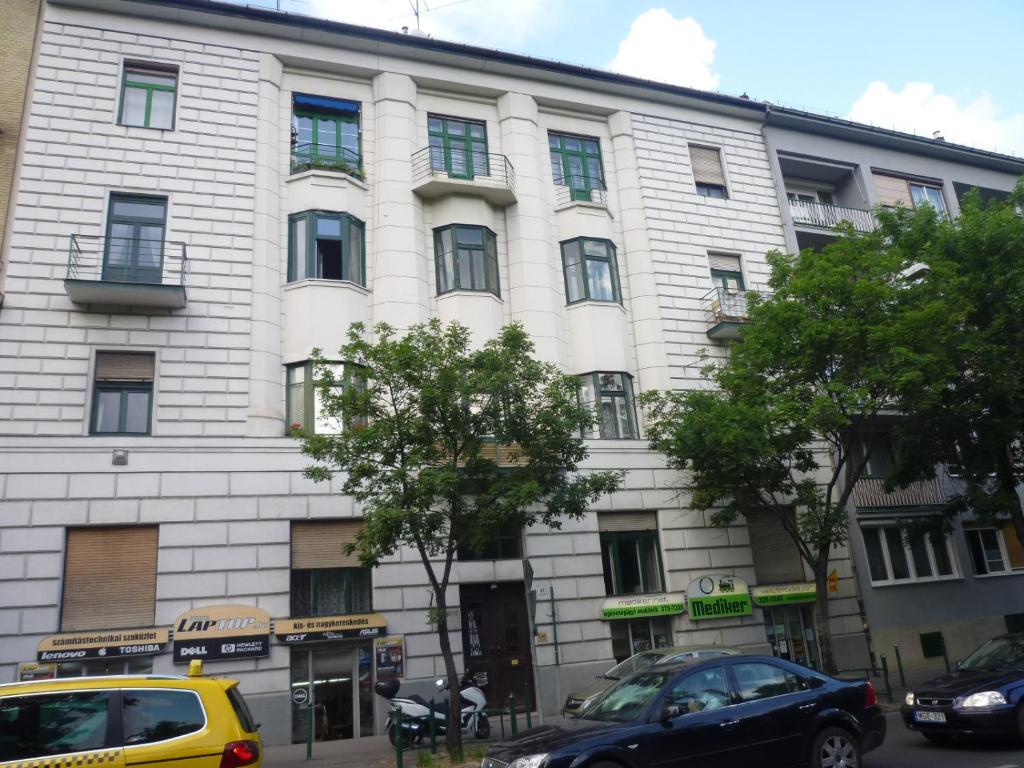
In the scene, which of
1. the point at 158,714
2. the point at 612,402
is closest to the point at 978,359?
the point at 612,402

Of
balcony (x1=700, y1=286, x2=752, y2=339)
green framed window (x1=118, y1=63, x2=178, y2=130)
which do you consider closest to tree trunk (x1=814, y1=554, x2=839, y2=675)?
balcony (x1=700, y1=286, x2=752, y2=339)

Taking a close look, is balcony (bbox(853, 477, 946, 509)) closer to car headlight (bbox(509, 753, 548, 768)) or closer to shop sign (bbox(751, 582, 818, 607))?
shop sign (bbox(751, 582, 818, 607))

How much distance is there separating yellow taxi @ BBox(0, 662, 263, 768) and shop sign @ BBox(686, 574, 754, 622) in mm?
12958

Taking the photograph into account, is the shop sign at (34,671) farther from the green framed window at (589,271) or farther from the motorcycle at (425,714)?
the green framed window at (589,271)

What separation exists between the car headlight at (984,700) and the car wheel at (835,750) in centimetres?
263

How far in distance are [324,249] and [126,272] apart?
4305 millimetres

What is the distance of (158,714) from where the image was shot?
7.21m

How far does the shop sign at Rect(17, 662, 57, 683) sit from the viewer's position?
13438 millimetres

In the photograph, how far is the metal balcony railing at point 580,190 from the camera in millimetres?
21828

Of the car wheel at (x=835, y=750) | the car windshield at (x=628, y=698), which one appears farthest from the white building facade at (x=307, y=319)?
the car wheel at (x=835, y=750)

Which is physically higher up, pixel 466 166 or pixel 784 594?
pixel 466 166

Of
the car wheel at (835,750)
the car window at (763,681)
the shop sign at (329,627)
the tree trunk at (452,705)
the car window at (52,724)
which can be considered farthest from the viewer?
the shop sign at (329,627)

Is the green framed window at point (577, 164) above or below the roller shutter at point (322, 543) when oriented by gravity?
above

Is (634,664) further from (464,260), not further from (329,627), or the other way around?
(464,260)
